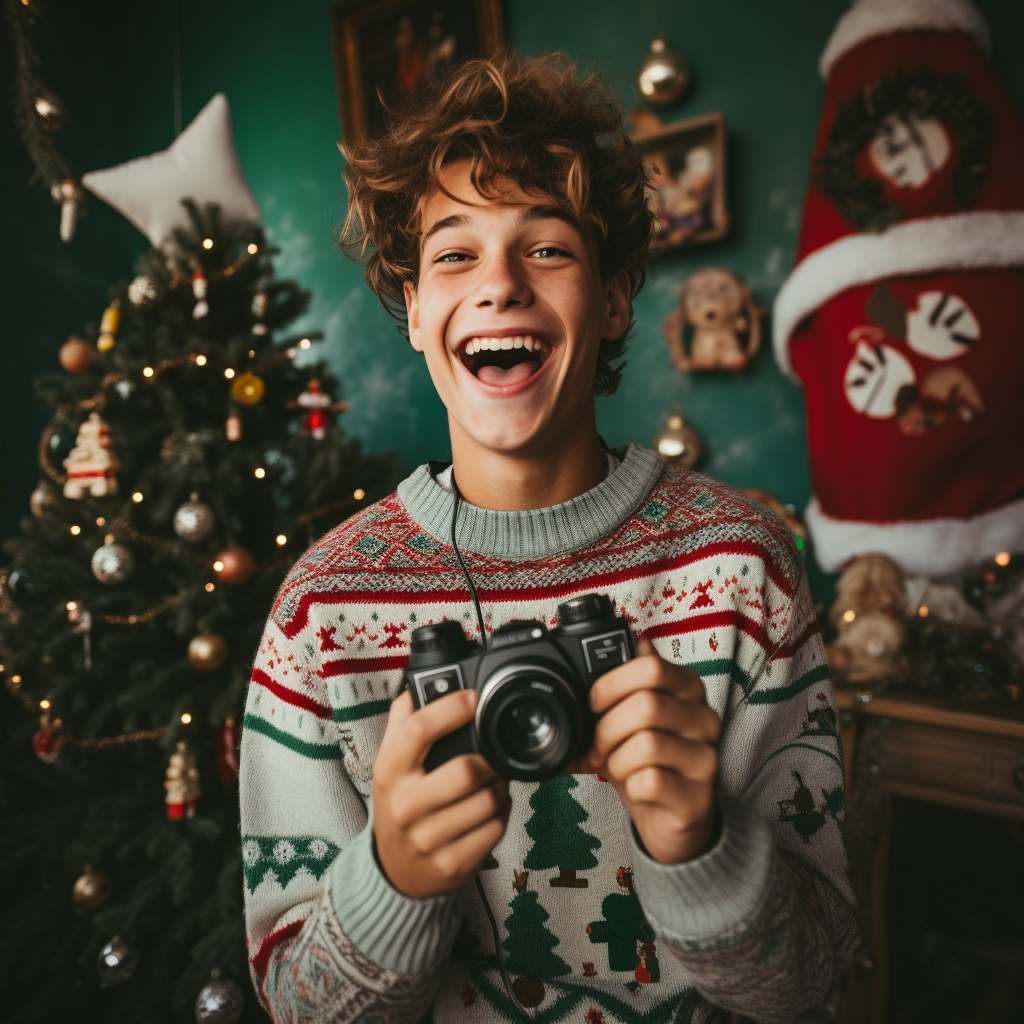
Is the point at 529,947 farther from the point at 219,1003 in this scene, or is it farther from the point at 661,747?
the point at 219,1003

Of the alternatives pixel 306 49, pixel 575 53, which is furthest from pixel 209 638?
pixel 306 49

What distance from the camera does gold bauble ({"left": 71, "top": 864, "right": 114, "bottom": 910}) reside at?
1.56 meters

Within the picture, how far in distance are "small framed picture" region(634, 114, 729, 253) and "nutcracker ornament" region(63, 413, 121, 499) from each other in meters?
1.49

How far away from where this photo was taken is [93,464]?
159 cm

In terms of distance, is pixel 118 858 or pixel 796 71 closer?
pixel 118 858

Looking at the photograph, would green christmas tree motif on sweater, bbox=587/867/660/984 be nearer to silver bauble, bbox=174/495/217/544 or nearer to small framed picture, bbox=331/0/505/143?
silver bauble, bbox=174/495/217/544

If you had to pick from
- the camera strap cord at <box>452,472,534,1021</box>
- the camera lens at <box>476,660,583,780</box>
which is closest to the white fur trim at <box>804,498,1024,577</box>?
the camera strap cord at <box>452,472,534,1021</box>

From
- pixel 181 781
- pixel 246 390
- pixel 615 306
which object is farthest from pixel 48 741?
pixel 615 306

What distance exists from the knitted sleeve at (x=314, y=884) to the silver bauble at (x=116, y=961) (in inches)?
36.5

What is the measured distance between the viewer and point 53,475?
66.5 inches

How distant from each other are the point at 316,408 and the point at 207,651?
2.04ft

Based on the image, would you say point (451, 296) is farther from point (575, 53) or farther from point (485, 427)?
point (575, 53)

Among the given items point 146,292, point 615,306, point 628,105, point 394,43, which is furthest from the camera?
point 394,43

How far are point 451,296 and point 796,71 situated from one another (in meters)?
1.69
